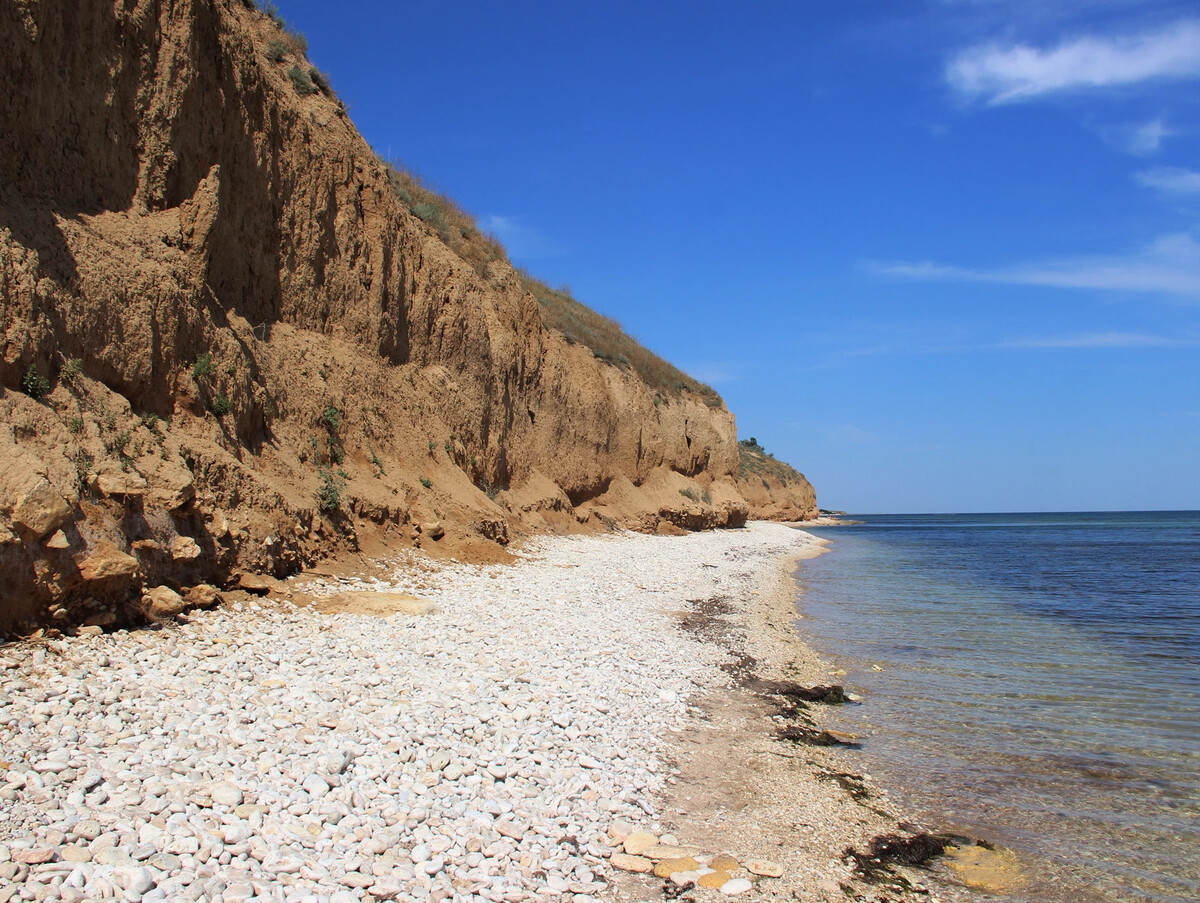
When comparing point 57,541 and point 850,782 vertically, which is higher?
point 57,541

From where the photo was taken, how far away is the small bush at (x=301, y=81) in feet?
46.7

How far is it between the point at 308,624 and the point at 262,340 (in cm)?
580

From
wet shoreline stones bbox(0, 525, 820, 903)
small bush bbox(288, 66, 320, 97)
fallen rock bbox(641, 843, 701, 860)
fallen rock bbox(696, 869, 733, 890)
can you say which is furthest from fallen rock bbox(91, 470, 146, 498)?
small bush bbox(288, 66, 320, 97)

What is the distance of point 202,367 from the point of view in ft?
30.3

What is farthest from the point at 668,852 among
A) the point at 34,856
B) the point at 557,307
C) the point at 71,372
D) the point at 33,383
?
the point at 557,307

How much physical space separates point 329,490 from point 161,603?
13.8 ft

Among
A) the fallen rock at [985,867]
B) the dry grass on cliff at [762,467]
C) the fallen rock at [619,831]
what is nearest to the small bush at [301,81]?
the fallen rock at [619,831]

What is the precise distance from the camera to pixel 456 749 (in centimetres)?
538

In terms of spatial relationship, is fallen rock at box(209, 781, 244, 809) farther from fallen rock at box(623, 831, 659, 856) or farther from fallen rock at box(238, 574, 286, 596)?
fallen rock at box(238, 574, 286, 596)

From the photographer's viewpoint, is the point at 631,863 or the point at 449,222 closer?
the point at 631,863

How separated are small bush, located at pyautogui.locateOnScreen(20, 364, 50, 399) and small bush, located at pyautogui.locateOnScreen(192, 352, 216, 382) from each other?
234cm

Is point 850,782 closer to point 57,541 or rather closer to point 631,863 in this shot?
point 631,863

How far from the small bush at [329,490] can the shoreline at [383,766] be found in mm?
1997

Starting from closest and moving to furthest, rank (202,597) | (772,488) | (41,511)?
1. (41,511)
2. (202,597)
3. (772,488)
